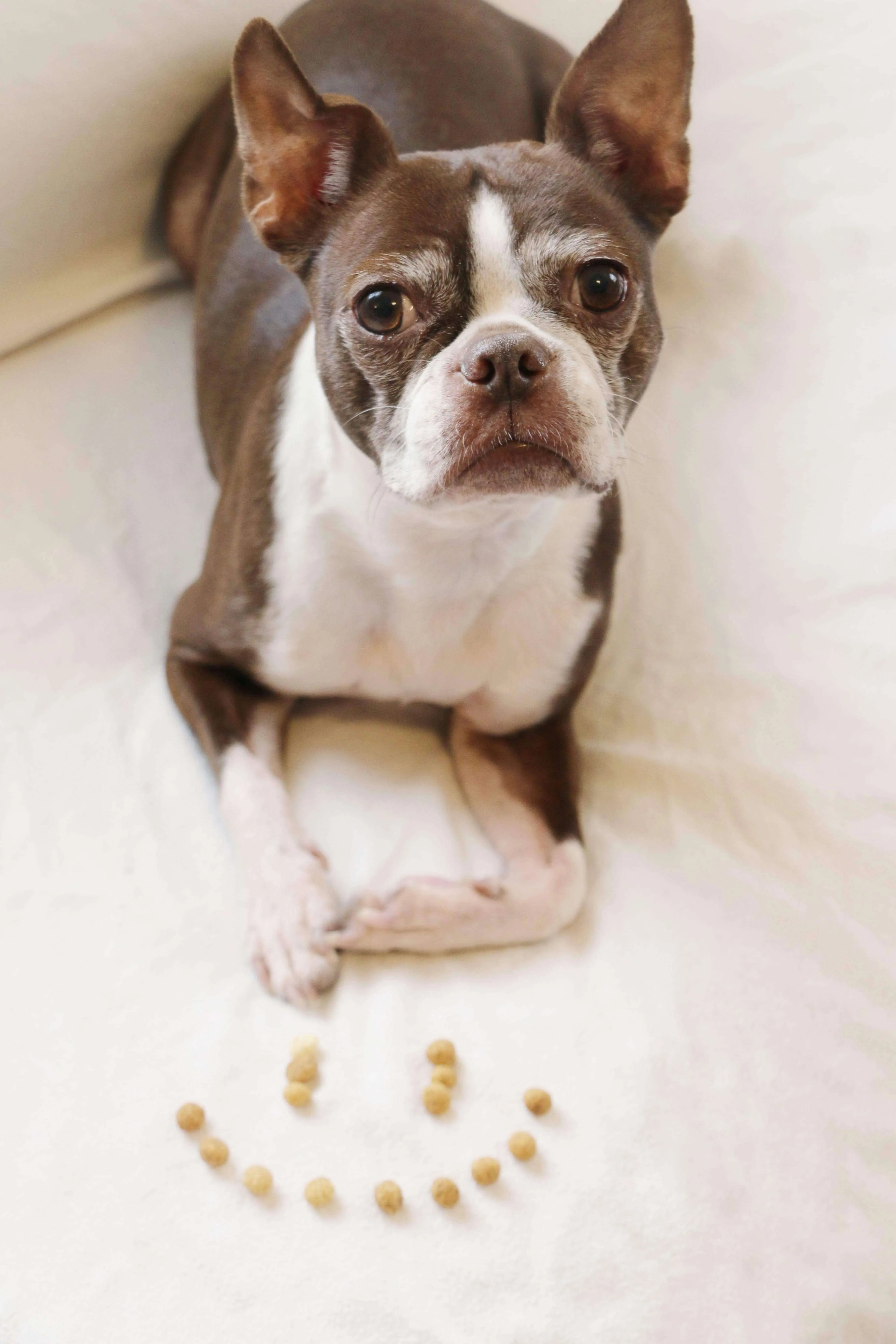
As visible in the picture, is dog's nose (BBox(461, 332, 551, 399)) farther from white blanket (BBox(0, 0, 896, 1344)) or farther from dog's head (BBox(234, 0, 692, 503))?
white blanket (BBox(0, 0, 896, 1344))

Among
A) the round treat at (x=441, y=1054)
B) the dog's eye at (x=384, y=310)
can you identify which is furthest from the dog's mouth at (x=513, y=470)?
the round treat at (x=441, y=1054)

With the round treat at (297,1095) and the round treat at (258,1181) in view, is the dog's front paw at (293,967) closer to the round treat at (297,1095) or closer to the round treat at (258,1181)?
the round treat at (297,1095)

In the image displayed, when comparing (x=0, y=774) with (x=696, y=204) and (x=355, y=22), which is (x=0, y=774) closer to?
(x=355, y=22)

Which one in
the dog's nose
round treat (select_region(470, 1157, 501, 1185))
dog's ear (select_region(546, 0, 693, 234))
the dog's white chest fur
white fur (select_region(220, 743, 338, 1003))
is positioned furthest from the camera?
the dog's white chest fur

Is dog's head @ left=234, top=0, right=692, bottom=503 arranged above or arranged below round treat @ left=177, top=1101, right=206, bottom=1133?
above

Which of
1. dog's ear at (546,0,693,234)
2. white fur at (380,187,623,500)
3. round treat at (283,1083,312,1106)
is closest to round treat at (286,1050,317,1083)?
Answer: round treat at (283,1083,312,1106)

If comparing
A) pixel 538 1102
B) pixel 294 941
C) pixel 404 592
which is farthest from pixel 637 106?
pixel 538 1102
